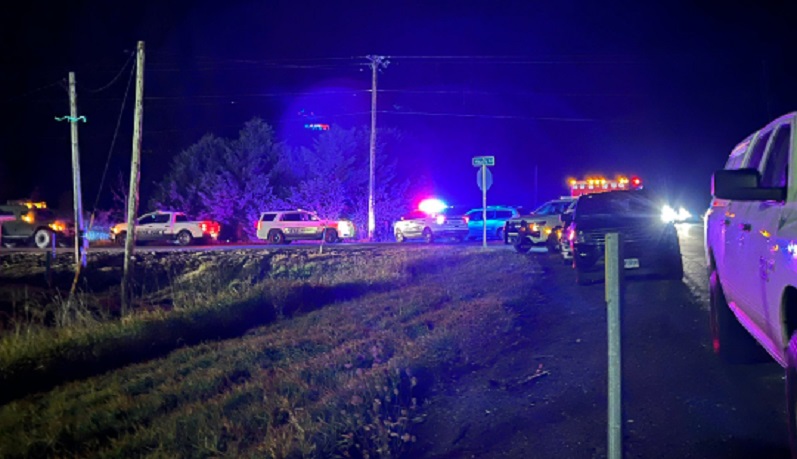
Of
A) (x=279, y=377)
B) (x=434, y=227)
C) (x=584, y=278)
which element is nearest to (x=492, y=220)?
(x=434, y=227)

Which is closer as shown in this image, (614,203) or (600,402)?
(600,402)

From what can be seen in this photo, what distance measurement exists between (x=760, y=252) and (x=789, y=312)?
0.77 metres

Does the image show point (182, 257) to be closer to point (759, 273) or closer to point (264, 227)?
point (264, 227)

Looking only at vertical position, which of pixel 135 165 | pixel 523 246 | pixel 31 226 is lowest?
pixel 523 246

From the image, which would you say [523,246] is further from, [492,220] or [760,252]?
[760,252]

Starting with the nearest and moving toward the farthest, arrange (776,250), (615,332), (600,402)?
(615,332)
(776,250)
(600,402)

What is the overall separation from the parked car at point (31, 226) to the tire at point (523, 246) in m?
23.0

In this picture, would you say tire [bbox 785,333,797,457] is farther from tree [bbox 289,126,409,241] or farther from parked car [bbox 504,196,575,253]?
tree [bbox 289,126,409,241]

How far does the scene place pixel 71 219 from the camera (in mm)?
34781

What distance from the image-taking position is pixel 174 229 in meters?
34.7

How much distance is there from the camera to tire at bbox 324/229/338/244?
110 ft

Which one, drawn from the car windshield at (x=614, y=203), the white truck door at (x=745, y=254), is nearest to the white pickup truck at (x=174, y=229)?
the car windshield at (x=614, y=203)

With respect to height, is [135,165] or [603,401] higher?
[135,165]

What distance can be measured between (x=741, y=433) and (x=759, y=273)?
4.17 ft
